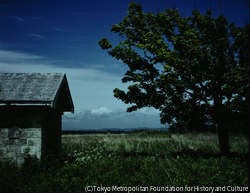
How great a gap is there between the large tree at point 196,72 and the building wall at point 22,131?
160 inches

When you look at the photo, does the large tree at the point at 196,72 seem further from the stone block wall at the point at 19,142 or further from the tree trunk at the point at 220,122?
the stone block wall at the point at 19,142

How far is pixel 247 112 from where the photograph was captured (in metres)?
7.71

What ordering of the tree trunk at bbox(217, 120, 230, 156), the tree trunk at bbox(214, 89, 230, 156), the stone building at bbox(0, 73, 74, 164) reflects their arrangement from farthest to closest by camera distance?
the tree trunk at bbox(217, 120, 230, 156) < the tree trunk at bbox(214, 89, 230, 156) < the stone building at bbox(0, 73, 74, 164)

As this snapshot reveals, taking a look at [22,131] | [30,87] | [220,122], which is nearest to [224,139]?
[220,122]

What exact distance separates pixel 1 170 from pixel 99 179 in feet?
11.9

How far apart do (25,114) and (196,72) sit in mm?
7413

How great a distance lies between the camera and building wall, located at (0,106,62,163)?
768cm

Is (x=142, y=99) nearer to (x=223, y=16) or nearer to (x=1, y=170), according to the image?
(x=223, y=16)

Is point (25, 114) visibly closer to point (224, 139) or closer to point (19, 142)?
point (19, 142)

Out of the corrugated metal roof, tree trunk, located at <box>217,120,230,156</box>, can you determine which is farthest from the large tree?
the corrugated metal roof

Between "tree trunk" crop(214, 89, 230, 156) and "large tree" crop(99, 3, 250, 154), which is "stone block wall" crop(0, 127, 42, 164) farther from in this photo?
"tree trunk" crop(214, 89, 230, 156)

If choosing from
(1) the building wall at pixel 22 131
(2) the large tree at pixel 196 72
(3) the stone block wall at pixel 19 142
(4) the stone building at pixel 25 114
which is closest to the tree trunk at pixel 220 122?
(2) the large tree at pixel 196 72

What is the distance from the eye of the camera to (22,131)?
25.7ft

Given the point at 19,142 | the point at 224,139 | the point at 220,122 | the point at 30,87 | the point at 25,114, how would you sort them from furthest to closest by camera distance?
the point at 224,139 → the point at 220,122 → the point at 30,87 → the point at 25,114 → the point at 19,142
